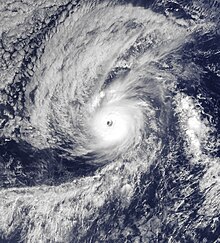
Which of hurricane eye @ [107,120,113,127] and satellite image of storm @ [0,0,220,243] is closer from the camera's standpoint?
satellite image of storm @ [0,0,220,243]

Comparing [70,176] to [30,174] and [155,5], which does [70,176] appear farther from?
[155,5]

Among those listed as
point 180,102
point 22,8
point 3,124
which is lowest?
point 3,124

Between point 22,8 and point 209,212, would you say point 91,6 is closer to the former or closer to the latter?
point 22,8

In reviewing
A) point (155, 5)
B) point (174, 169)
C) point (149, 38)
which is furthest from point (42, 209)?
point (155, 5)

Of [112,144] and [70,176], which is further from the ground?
[112,144]

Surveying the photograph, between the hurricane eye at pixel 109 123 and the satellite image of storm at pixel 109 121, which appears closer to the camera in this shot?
the satellite image of storm at pixel 109 121

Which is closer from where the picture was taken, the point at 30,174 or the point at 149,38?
the point at 30,174
